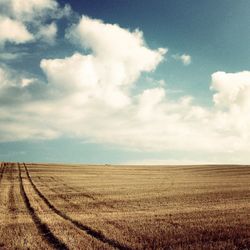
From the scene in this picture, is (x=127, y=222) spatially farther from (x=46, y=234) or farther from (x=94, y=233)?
(x=46, y=234)

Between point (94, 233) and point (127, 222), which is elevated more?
point (127, 222)

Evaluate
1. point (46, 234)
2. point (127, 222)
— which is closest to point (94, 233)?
point (46, 234)

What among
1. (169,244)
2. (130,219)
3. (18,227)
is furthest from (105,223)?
(169,244)

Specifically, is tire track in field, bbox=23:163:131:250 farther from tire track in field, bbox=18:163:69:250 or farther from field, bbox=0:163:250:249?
tire track in field, bbox=18:163:69:250

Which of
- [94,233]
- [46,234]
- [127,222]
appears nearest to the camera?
[94,233]

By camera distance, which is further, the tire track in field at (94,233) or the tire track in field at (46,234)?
the tire track in field at (46,234)

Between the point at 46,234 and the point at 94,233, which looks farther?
the point at 46,234

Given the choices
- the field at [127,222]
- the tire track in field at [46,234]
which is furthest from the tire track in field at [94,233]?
the tire track in field at [46,234]

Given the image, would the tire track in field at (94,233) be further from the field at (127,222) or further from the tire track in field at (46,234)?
the tire track in field at (46,234)

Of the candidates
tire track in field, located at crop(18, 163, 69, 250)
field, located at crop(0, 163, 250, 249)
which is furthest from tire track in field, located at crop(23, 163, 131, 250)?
tire track in field, located at crop(18, 163, 69, 250)

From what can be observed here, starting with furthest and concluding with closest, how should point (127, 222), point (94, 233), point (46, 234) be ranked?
point (127, 222)
point (46, 234)
point (94, 233)

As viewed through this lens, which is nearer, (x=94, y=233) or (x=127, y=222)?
(x=94, y=233)

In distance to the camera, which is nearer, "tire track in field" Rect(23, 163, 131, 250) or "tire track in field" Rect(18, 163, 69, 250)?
"tire track in field" Rect(23, 163, 131, 250)

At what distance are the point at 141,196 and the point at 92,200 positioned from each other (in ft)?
14.3
